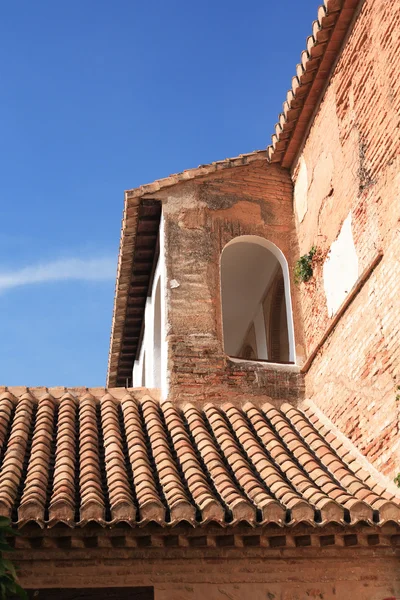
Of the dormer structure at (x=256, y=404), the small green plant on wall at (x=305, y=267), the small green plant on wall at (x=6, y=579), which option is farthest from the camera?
the small green plant on wall at (x=305, y=267)

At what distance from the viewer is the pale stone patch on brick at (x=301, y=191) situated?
10.6m

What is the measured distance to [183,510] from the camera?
22.1 feet

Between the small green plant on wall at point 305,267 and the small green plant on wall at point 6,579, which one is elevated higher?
the small green plant on wall at point 305,267

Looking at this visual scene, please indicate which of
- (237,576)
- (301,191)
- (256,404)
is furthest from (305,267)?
(237,576)

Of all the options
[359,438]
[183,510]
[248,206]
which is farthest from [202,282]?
[183,510]

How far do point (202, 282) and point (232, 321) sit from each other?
4.50m

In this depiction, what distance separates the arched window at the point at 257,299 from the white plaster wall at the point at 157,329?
3.90ft

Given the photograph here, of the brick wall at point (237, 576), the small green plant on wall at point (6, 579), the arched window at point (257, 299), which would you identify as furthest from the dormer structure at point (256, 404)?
the small green plant on wall at point (6, 579)

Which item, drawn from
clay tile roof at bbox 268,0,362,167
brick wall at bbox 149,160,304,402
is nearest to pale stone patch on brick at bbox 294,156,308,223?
brick wall at bbox 149,160,304,402

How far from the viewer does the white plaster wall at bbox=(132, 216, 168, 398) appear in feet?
32.7

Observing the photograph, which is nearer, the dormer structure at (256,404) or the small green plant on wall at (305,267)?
the dormer structure at (256,404)

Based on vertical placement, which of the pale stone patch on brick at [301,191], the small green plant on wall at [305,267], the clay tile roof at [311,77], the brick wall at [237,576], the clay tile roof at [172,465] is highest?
the clay tile roof at [311,77]

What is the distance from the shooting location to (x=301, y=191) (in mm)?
10711

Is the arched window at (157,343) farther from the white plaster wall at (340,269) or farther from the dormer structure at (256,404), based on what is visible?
the white plaster wall at (340,269)
